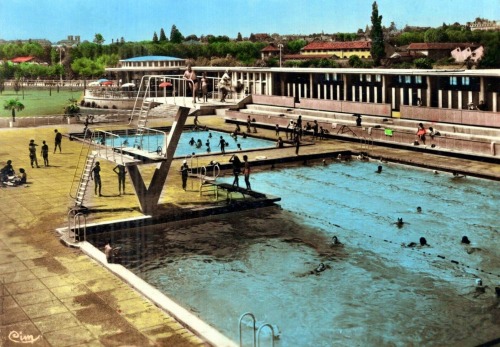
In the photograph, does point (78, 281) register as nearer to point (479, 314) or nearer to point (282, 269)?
point (282, 269)

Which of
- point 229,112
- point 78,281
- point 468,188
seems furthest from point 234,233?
point 229,112

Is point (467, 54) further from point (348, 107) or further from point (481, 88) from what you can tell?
point (481, 88)

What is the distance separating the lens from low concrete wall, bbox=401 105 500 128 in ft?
117

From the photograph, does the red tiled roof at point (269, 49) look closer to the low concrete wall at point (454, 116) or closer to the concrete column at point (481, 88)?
the low concrete wall at point (454, 116)

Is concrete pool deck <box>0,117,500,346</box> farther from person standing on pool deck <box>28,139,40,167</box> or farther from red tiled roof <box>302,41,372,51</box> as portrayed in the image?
red tiled roof <box>302,41,372,51</box>

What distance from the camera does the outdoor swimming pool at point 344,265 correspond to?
537 inches

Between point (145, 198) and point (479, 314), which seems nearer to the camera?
point (479, 314)

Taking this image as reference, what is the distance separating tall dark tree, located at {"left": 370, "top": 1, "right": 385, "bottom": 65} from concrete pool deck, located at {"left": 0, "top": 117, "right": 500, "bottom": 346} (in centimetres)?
8544

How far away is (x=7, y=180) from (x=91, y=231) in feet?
31.1

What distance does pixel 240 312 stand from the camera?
14.2m

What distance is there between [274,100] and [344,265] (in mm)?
38549

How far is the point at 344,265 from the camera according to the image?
17625mm

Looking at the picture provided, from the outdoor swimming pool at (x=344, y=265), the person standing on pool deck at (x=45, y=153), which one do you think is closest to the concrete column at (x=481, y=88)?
the outdoor swimming pool at (x=344, y=265)

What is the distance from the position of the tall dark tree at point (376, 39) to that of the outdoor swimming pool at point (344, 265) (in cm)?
8912
